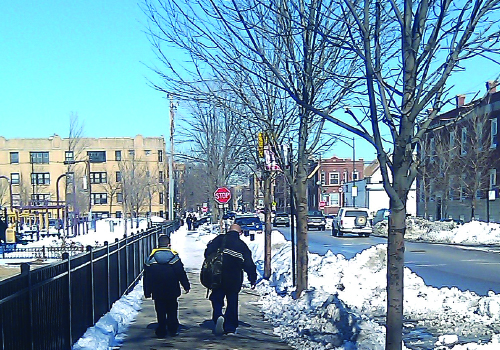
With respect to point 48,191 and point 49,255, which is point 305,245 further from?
point 48,191

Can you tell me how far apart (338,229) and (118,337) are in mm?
33293

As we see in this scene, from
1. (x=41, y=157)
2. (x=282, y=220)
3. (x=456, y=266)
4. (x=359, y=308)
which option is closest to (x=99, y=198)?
(x=41, y=157)

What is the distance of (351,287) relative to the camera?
561 inches

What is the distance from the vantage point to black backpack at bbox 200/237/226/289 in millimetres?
9711

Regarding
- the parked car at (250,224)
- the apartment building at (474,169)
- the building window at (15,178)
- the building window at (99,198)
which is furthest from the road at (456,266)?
the building window at (99,198)

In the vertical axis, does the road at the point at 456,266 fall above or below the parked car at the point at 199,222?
above

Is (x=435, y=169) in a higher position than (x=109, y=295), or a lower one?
higher

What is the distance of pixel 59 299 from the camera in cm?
786

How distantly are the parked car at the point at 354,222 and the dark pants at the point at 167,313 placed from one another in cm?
3225

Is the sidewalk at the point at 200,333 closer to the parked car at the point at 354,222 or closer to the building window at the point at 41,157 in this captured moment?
the parked car at the point at 354,222

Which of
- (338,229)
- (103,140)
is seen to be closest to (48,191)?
(103,140)

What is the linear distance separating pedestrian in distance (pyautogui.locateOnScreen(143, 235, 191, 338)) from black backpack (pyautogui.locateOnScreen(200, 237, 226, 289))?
1.09 ft

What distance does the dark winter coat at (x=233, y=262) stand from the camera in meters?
9.73

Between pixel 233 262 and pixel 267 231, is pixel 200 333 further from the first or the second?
pixel 267 231
